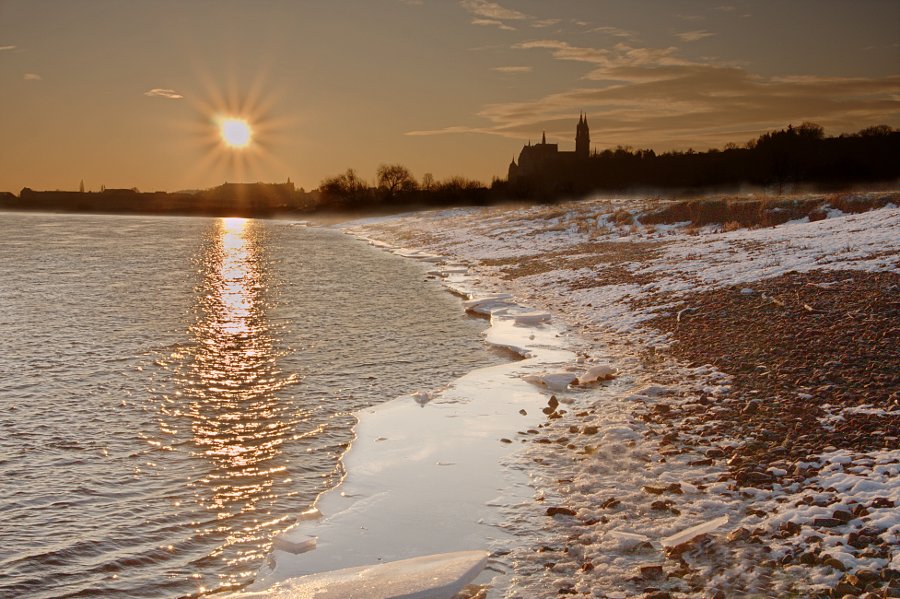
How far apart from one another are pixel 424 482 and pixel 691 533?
3.18 meters

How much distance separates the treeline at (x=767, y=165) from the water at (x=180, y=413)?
257ft

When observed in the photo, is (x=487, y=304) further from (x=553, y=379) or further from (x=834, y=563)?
(x=834, y=563)

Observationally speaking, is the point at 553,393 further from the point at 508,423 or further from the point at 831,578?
the point at 831,578

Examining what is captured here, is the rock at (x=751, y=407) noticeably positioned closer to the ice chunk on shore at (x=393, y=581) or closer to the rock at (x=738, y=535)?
the rock at (x=738, y=535)

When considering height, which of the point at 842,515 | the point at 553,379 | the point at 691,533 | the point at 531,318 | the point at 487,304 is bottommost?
the point at 691,533

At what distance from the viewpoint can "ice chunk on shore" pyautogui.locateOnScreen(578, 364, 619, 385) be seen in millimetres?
12508

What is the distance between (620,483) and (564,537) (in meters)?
1.48

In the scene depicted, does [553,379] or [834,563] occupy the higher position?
[553,379]

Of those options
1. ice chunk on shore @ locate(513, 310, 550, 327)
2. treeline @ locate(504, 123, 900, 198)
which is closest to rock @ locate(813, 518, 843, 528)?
ice chunk on shore @ locate(513, 310, 550, 327)

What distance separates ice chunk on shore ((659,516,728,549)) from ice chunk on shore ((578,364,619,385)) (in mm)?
5600

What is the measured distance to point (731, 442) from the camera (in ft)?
29.4

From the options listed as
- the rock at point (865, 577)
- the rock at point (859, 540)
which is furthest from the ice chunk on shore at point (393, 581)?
the rock at point (859, 540)

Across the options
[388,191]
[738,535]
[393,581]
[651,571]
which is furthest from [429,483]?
[388,191]

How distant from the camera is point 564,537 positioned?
691 centimetres
